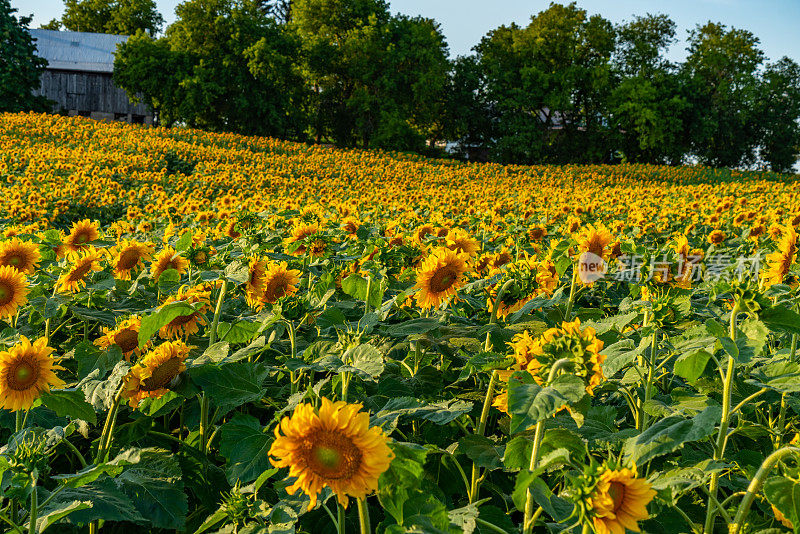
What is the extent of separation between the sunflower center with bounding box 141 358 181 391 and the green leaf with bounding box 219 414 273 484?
0.28m

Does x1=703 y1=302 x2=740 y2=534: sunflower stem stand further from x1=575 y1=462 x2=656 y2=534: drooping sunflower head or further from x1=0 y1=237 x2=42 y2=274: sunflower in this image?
x1=0 y1=237 x2=42 y2=274: sunflower

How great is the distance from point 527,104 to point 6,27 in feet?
93.4

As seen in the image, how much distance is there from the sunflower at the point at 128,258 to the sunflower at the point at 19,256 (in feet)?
1.34

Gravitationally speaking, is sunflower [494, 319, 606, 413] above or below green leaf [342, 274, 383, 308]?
above

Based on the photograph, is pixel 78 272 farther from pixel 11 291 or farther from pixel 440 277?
pixel 440 277

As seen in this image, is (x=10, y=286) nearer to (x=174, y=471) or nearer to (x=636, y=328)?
(x=174, y=471)

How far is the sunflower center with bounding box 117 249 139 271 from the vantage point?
9.76ft

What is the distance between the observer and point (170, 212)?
24.8 feet

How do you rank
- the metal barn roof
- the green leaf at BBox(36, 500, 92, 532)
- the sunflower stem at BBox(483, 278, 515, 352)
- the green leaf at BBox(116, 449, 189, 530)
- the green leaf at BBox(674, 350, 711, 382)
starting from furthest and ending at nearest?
the metal barn roof < the sunflower stem at BBox(483, 278, 515, 352) < the green leaf at BBox(116, 449, 189, 530) < the green leaf at BBox(674, 350, 711, 382) < the green leaf at BBox(36, 500, 92, 532)

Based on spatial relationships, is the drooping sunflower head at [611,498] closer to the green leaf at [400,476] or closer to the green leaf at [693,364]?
the green leaf at [400,476]

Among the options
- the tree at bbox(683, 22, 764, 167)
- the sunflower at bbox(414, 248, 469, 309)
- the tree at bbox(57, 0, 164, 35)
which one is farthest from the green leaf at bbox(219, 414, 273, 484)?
the tree at bbox(57, 0, 164, 35)

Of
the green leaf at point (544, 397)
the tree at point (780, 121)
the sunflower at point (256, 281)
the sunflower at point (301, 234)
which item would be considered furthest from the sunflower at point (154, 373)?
the tree at point (780, 121)

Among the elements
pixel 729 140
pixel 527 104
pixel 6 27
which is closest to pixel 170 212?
pixel 6 27

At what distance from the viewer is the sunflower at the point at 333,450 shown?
104 cm
